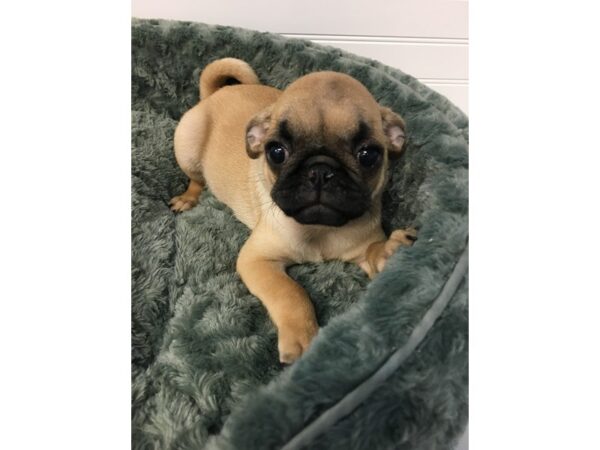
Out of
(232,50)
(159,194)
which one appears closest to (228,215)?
(159,194)

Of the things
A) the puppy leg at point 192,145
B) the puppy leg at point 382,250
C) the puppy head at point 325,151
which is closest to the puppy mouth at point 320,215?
the puppy head at point 325,151

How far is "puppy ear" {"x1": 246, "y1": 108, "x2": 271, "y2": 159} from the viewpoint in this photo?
1.50 meters

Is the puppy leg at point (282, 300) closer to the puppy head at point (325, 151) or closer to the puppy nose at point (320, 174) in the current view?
the puppy head at point (325, 151)

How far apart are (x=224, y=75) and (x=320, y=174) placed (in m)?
1.16

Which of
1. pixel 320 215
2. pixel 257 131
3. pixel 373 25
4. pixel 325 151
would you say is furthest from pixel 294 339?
pixel 373 25

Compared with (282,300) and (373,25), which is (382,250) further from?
(373,25)

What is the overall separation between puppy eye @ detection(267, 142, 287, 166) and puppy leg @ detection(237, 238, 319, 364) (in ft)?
1.05

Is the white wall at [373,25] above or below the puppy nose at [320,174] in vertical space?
above

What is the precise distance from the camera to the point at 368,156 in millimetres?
1328

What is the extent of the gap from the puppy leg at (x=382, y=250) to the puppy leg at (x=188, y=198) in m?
0.76

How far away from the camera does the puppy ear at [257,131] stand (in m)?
1.50

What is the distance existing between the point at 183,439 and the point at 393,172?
3.45ft

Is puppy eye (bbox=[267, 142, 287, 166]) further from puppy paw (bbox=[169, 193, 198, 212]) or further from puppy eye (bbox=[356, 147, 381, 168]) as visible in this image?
puppy paw (bbox=[169, 193, 198, 212])

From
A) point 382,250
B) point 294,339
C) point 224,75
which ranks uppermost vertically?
point 224,75
